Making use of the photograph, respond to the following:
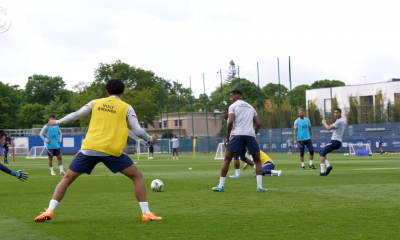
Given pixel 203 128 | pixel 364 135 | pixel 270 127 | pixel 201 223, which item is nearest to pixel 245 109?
pixel 201 223

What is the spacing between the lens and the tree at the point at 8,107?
10776cm

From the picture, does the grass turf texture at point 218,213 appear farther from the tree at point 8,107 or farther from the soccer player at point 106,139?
the tree at point 8,107

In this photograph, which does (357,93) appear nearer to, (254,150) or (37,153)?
(37,153)

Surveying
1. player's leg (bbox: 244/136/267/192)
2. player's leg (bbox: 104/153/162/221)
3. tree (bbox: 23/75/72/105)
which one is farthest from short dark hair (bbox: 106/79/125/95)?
tree (bbox: 23/75/72/105)

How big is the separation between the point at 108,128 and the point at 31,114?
4153 inches

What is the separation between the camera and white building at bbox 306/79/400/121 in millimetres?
72688

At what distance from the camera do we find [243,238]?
634 centimetres

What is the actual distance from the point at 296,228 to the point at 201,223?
4.25 ft

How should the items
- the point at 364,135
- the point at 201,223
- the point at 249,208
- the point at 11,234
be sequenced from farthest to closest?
the point at 364,135, the point at 249,208, the point at 201,223, the point at 11,234

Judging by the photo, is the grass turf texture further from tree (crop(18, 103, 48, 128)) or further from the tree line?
tree (crop(18, 103, 48, 128))

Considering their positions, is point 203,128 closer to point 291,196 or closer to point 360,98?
point 360,98

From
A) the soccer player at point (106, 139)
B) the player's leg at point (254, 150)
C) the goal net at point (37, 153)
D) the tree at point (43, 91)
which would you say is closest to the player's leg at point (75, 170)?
the soccer player at point (106, 139)

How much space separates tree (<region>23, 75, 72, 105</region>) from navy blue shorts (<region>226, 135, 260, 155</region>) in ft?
354

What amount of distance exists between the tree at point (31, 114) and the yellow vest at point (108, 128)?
104 metres
